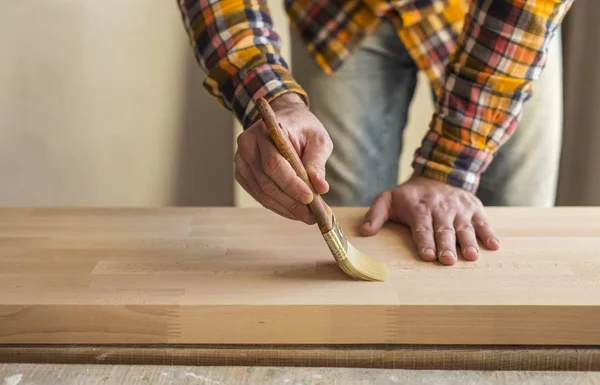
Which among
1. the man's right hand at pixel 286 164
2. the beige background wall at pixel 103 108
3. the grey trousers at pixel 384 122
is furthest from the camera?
the beige background wall at pixel 103 108

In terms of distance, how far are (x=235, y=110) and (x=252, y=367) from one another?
539mm

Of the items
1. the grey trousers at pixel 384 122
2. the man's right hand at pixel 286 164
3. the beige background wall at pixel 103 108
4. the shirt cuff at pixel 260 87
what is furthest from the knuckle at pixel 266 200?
the beige background wall at pixel 103 108

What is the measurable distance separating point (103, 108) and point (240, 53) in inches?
34.5

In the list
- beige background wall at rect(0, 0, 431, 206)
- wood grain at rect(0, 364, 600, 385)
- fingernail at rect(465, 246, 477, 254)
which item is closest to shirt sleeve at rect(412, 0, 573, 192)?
fingernail at rect(465, 246, 477, 254)

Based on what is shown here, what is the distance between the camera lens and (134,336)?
2.78 feet

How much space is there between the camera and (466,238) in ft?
3.37

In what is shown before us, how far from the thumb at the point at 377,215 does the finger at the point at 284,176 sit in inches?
8.7

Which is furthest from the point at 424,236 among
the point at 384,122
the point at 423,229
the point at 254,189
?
the point at 384,122

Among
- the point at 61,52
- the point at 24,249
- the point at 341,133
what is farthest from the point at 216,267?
the point at 61,52

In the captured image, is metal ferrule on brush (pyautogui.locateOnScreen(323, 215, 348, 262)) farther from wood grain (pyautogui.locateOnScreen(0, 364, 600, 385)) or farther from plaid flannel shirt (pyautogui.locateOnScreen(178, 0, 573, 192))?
plaid flannel shirt (pyautogui.locateOnScreen(178, 0, 573, 192))

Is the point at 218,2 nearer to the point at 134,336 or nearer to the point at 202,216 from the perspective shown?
the point at 202,216

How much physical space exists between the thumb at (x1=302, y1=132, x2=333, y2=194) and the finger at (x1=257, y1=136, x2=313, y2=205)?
0.02 m

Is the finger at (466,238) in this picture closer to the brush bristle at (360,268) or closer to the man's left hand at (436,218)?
the man's left hand at (436,218)

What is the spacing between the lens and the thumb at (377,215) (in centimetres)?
109
